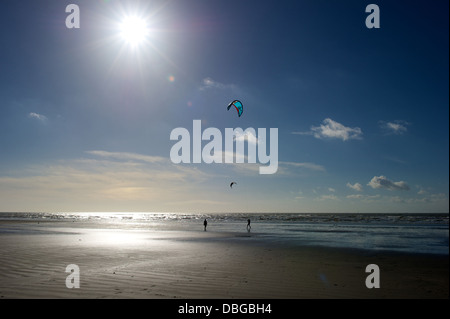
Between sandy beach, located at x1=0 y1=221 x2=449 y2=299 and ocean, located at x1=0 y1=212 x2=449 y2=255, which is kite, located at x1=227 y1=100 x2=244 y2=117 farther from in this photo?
sandy beach, located at x1=0 y1=221 x2=449 y2=299

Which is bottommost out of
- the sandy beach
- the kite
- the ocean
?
the ocean

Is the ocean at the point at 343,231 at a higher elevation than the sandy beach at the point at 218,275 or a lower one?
lower

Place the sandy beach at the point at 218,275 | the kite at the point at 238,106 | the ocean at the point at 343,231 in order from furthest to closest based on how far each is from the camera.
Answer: the kite at the point at 238,106 < the ocean at the point at 343,231 < the sandy beach at the point at 218,275

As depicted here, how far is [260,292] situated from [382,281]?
4844 millimetres

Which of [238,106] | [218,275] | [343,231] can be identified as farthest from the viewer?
[343,231]

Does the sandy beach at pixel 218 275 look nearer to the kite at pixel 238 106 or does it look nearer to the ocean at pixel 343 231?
the ocean at pixel 343 231

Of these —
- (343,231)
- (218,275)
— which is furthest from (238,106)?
(343,231)

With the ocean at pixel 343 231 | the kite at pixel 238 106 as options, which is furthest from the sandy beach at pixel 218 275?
the kite at pixel 238 106

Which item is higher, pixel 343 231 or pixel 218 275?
pixel 218 275

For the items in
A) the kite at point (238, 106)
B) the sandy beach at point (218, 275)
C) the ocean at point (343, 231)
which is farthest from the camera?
the kite at point (238, 106)

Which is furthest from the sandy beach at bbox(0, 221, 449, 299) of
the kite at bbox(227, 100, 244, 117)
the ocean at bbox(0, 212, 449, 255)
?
the kite at bbox(227, 100, 244, 117)

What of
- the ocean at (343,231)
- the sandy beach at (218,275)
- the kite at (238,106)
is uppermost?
the kite at (238,106)

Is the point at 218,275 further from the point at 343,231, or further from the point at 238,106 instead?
the point at 343,231
